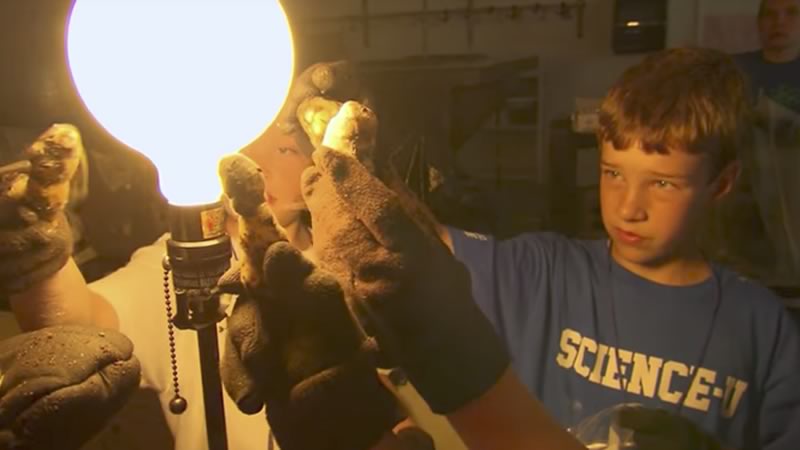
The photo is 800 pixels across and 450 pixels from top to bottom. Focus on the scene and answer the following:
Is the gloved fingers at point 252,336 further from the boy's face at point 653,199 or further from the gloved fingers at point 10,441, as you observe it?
the boy's face at point 653,199

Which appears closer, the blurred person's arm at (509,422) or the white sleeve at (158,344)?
the blurred person's arm at (509,422)

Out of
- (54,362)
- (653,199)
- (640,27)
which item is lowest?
(54,362)

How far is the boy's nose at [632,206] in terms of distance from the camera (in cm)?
89

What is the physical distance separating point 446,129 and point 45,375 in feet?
2.21

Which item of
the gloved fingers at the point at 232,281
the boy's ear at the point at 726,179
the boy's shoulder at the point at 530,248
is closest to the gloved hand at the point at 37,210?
the gloved fingers at the point at 232,281

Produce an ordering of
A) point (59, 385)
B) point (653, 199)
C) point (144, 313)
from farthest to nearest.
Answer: point (144, 313), point (59, 385), point (653, 199)

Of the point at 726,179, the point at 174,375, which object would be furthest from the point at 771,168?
the point at 174,375

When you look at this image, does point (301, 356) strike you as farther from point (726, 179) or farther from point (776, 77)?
point (776, 77)

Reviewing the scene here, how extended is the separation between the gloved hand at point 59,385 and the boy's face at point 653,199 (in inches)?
29.4

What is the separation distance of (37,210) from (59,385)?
255mm

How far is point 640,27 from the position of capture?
0.93 meters

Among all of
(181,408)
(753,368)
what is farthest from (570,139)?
(181,408)

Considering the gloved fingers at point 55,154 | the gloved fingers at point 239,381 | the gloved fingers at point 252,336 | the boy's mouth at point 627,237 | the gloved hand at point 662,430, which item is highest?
the gloved fingers at point 55,154

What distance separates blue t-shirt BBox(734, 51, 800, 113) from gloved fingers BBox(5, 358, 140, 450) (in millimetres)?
973
